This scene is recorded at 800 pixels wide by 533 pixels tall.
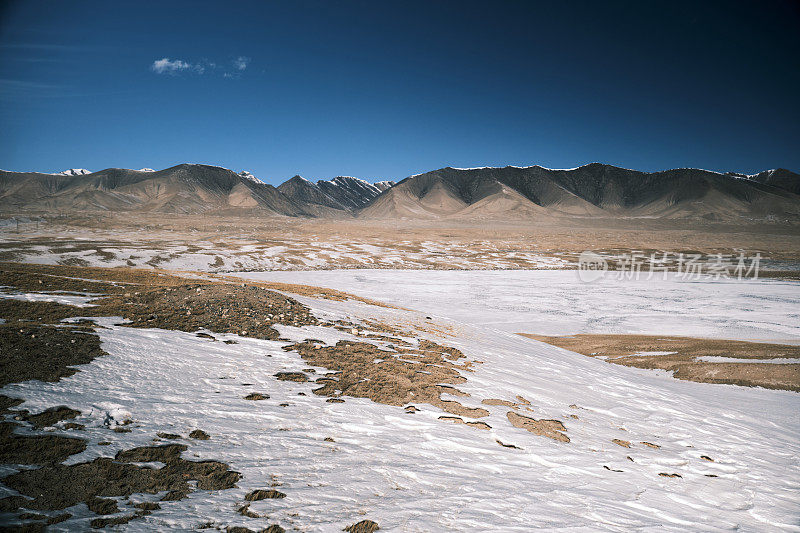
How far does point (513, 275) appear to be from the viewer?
48.4m

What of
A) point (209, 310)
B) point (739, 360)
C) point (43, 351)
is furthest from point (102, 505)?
point (739, 360)

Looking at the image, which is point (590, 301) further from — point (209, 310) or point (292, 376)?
point (292, 376)

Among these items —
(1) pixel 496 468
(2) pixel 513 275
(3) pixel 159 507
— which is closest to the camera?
(3) pixel 159 507

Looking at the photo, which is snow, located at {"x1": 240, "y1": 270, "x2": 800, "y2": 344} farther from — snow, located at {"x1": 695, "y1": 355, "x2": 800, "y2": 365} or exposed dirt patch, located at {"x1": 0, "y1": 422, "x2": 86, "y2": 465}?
exposed dirt patch, located at {"x1": 0, "y1": 422, "x2": 86, "y2": 465}

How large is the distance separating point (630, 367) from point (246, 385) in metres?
15.2

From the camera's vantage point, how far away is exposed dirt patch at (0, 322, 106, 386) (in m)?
5.81

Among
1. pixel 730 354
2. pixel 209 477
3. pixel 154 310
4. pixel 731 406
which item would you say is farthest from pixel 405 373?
pixel 730 354

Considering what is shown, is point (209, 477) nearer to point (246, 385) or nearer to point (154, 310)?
point (246, 385)

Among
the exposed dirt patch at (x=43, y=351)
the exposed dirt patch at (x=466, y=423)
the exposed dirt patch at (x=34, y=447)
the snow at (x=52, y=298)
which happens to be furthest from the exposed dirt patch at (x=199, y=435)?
the snow at (x=52, y=298)

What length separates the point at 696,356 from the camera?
16.8 m

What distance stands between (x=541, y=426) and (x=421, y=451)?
2990mm

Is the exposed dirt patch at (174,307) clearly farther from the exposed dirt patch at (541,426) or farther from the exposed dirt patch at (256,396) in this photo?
the exposed dirt patch at (541,426)

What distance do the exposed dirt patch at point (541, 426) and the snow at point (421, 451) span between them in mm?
254

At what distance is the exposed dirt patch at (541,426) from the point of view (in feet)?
23.0
